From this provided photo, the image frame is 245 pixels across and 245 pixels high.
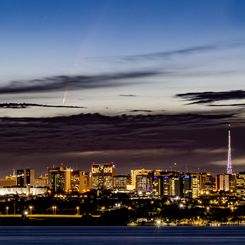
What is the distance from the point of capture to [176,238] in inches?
6806

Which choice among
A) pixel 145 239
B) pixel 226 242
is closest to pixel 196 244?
pixel 226 242

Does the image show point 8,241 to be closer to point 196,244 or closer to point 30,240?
point 30,240

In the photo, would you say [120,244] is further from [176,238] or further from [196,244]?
[176,238]

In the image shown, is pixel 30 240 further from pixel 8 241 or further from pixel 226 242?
pixel 226 242

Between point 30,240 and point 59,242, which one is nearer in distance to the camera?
point 59,242

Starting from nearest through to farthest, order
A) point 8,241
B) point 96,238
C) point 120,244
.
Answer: point 120,244 < point 8,241 < point 96,238

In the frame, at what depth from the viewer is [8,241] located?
524 feet

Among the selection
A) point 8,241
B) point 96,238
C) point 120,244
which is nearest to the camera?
point 120,244

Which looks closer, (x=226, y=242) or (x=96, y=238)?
(x=226, y=242)

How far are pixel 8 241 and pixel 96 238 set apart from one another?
15659 mm

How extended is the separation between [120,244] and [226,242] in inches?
607

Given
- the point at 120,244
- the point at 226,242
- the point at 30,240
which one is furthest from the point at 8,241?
the point at 226,242

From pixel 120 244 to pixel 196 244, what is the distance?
31.6 feet

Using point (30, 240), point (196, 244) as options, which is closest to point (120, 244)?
point (196, 244)
